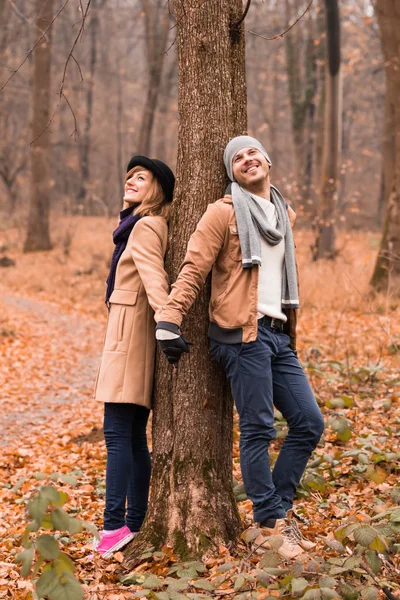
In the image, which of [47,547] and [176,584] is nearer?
[47,547]

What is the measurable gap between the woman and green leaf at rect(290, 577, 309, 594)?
134cm

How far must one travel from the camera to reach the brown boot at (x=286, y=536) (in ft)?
10.7

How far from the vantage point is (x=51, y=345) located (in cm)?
1149

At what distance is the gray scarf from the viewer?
3.50 meters

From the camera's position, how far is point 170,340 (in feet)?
11.1

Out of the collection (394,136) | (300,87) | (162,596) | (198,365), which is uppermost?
(300,87)

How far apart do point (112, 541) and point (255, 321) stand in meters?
1.51

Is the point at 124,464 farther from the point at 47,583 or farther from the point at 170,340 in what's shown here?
the point at 47,583

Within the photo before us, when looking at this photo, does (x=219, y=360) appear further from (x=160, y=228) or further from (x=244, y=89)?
(x=244, y=89)

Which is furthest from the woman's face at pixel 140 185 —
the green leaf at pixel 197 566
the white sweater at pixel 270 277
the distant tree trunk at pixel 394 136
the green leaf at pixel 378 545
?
the distant tree trunk at pixel 394 136

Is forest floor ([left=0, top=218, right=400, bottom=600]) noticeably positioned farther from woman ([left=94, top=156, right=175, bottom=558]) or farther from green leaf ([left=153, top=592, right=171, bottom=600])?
woman ([left=94, top=156, right=175, bottom=558])

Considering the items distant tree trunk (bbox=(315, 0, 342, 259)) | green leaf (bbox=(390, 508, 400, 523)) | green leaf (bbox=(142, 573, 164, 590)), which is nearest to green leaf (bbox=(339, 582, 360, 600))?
green leaf (bbox=(390, 508, 400, 523))

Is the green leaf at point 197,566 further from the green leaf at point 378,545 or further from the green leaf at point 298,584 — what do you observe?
the green leaf at point 378,545

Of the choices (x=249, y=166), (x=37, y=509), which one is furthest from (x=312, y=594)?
(x=249, y=166)
